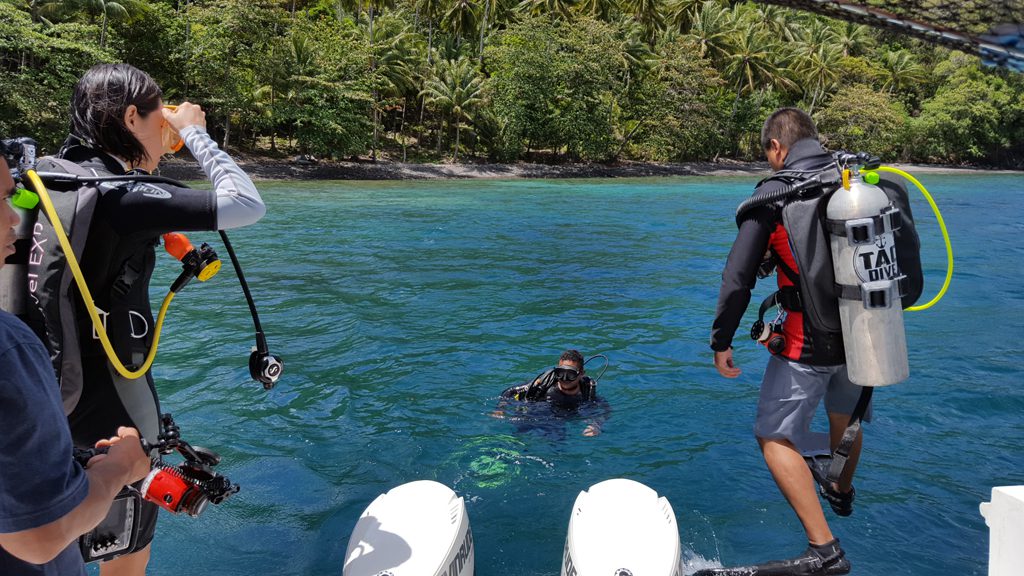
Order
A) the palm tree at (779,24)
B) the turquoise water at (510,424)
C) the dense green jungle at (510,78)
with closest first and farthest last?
the turquoise water at (510,424) < the dense green jungle at (510,78) < the palm tree at (779,24)

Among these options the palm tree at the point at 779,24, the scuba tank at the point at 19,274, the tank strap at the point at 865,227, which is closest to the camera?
the scuba tank at the point at 19,274

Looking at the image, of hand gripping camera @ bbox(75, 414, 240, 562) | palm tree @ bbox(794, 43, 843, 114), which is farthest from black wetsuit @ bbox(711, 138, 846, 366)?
palm tree @ bbox(794, 43, 843, 114)

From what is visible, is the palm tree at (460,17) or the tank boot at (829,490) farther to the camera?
the palm tree at (460,17)

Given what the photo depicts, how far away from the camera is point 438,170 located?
145 feet

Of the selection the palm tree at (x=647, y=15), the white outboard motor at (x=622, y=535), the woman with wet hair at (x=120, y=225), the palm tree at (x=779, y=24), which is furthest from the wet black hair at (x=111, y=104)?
the palm tree at (x=779, y=24)

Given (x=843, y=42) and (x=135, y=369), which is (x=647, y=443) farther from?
(x=843, y=42)

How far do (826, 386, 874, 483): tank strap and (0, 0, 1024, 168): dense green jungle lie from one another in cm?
3492

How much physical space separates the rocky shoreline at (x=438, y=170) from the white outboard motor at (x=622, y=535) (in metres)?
33.8

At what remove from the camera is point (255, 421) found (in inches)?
263

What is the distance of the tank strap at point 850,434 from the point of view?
3389 mm

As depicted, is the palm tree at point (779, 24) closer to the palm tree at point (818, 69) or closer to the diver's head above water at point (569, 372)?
the palm tree at point (818, 69)

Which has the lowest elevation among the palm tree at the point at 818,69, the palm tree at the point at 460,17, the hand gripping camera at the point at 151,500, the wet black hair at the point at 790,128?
the hand gripping camera at the point at 151,500

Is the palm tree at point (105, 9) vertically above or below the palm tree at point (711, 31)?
below

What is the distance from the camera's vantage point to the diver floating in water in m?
6.43
